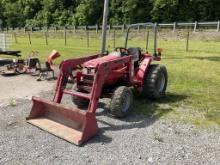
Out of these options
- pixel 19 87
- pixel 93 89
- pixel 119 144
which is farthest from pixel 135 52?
pixel 19 87

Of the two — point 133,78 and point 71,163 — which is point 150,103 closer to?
point 133,78

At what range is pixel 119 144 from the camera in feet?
15.0

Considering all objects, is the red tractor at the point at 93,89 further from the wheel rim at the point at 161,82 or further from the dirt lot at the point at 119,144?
the dirt lot at the point at 119,144

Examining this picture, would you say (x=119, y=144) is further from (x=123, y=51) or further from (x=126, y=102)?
(x=123, y=51)

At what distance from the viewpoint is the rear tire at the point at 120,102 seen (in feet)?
17.8

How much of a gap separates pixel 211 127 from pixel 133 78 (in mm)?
1878

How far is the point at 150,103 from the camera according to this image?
6.58m

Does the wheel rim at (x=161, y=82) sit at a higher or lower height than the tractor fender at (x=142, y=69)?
lower

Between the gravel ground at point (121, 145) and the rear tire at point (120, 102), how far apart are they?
16 centimetres

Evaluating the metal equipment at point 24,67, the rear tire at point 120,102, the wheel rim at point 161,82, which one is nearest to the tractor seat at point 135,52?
the wheel rim at point 161,82

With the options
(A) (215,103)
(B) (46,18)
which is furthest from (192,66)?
(B) (46,18)

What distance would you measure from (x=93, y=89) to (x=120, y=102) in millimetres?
629

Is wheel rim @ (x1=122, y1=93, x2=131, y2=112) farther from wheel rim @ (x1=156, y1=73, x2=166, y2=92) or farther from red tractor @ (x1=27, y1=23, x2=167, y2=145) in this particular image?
wheel rim @ (x1=156, y1=73, x2=166, y2=92)

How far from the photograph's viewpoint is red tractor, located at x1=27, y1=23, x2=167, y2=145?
4863 millimetres
